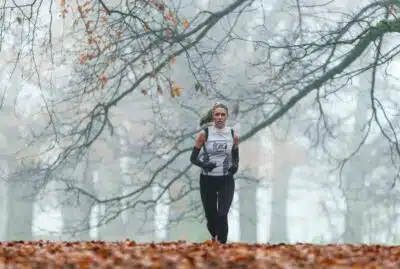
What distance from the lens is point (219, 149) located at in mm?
12289

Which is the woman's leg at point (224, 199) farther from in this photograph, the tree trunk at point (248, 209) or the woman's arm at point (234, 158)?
the tree trunk at point (248, 209)

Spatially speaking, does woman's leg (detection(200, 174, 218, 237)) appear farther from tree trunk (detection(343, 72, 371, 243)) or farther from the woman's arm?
tree trunk (detection(343, 72, 371, 243))

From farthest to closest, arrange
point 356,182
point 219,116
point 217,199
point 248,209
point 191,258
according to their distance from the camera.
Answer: point 356,182
point 248,209
point 217,199
point 219,116
point 191,258

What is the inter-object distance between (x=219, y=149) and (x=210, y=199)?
22.6 inches

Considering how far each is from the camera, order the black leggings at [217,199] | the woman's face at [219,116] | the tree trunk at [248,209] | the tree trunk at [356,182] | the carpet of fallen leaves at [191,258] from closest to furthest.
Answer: the carpet of fallen leaves at [191,258], the woman's face at [219,116], the black leggings at [217,199], the tree trunk at [248,209], the tree trunk at [356,182]

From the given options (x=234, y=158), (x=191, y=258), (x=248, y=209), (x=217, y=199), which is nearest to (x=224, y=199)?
(x=217, y=199)

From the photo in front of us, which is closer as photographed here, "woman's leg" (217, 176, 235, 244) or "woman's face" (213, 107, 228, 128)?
"woman's face" (213, 107, 228, 128)

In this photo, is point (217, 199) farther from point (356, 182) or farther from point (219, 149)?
point (356, 182)

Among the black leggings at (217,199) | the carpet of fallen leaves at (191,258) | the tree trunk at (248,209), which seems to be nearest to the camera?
the carpet of fallen leaves at (191,258)

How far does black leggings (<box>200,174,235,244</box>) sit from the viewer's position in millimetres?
12375

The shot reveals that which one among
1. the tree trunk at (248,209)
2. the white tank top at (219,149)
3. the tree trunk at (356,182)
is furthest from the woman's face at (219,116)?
the tree trunk at (356,182)

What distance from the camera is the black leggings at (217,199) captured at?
12375 millimetres

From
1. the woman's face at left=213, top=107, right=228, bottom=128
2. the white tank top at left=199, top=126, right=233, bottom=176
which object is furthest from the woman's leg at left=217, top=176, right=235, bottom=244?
the woman's face at left=213, top=107, right=228, bottom=128

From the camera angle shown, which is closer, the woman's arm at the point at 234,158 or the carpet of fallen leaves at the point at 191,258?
the carpet of fallen leaves at the point at 191,258
